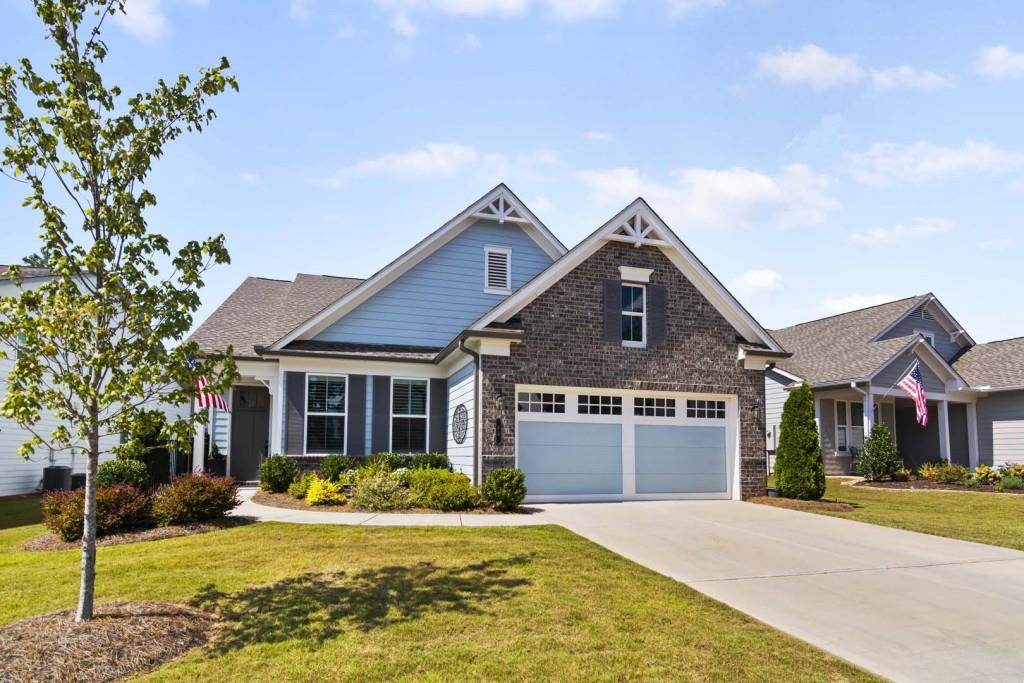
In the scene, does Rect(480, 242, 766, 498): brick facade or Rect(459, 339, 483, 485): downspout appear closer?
Rect(459, 339, 483, 485): downspout

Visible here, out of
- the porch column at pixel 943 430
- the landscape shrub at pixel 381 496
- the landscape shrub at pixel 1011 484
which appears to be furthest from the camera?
the porch column at pixel 943 430

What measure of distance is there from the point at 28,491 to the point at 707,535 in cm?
1915

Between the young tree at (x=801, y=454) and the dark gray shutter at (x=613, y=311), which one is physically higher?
the dark gray shutter at (x=613, y=311)

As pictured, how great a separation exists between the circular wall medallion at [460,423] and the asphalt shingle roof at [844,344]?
12293 mm

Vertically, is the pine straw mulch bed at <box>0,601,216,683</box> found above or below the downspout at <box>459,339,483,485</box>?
below

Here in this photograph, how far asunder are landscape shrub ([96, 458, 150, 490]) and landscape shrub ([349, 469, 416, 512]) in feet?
15.2

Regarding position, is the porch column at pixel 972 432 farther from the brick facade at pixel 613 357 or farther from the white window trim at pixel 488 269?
the white window trim at pixel 488 269

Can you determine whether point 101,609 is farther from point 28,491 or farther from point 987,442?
point 987,442

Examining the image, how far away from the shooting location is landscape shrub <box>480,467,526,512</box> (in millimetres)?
13102

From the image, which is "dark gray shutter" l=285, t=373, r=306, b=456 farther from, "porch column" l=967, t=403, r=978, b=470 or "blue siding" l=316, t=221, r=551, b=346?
"porch column" l=967, t=403, r=978, b=470

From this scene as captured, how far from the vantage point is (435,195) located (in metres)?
16.7

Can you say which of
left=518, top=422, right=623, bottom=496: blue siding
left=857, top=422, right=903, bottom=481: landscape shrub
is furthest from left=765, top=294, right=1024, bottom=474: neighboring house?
left=518, top=422, right=623, bottom=496: blue siding

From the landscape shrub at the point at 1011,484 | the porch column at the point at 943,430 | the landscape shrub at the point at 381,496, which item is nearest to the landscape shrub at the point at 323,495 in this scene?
the landscape shrub at the point at 381,496

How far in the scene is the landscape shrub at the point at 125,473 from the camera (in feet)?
44.9
